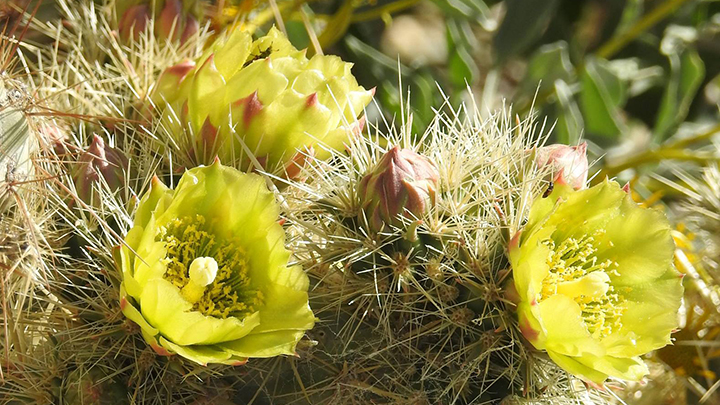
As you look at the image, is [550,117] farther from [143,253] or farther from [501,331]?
[143,253]

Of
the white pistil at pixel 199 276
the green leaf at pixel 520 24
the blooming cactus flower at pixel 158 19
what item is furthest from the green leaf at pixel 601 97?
the white pistil at pixel 199 276

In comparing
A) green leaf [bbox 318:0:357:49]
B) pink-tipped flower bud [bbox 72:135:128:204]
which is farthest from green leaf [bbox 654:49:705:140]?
pink-tipped flower bud [bbox 72:135:128:204]

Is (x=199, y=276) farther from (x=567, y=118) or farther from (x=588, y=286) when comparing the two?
(x=567, y=118)

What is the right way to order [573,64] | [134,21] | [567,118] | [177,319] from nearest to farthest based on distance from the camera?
[177,319], [134,21], [567,118], [573,64]

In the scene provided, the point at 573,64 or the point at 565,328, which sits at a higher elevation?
the point at 565,328

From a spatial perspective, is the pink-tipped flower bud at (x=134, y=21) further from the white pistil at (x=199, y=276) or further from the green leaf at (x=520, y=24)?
the green leaf at (x=520, y=24)

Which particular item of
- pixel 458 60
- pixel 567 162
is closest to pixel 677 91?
pixel 458 60

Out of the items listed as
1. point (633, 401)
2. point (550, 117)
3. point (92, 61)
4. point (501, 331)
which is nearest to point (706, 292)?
point (633, 401)

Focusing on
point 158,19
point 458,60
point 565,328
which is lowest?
point 458,60

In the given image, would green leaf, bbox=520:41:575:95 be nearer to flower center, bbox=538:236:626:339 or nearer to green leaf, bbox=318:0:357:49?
green leaf, bbox=318:0:357:49
